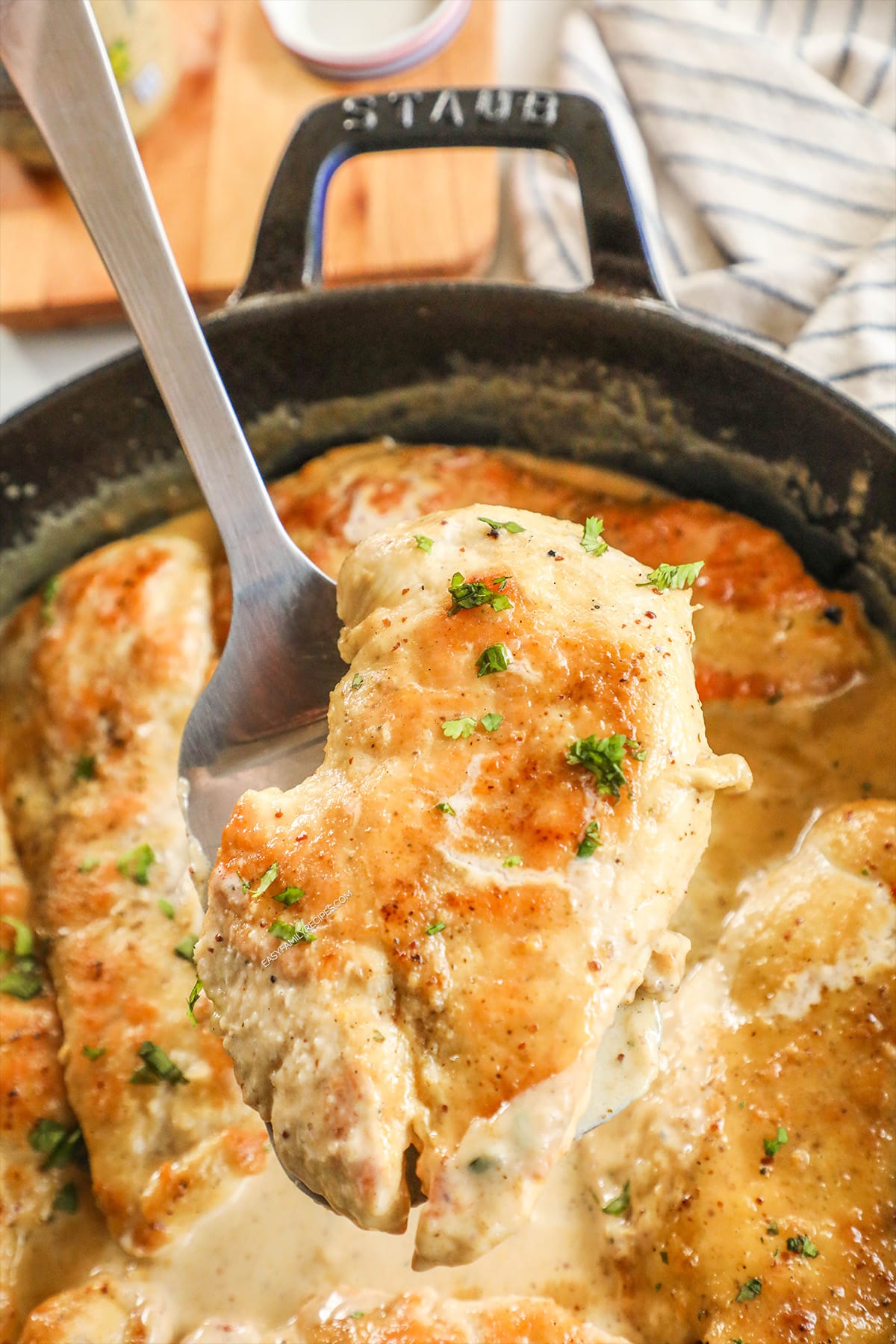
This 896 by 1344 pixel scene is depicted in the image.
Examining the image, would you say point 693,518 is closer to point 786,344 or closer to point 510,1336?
point 786,344

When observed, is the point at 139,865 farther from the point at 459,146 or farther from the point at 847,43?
the point at 847,43

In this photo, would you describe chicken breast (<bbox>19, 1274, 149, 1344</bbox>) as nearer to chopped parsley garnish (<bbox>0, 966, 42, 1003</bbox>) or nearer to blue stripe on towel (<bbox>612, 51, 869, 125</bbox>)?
chopped parsley garnish (<bbox>0, 966, 42, 1003</bbox>)

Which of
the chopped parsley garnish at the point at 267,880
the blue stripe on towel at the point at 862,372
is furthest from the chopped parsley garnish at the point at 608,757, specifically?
the blue stripe on towel at the point at 862,372

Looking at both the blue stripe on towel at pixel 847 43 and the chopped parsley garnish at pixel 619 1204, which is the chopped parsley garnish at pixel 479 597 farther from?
the blue stripe on towel at pixel 847 43

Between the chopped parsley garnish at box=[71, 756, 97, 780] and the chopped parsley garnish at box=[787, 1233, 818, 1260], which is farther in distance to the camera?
the chopped parsley garnish at box=[71, 756, 97, 780]

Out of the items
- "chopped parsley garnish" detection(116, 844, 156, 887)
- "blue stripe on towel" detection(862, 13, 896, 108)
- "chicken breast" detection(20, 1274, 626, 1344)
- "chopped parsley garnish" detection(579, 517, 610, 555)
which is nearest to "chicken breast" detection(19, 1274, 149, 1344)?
"chicken breast" detection(20, 1274, 626, 1344)

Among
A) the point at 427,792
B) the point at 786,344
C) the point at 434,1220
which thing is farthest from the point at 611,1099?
the point at 786,344
